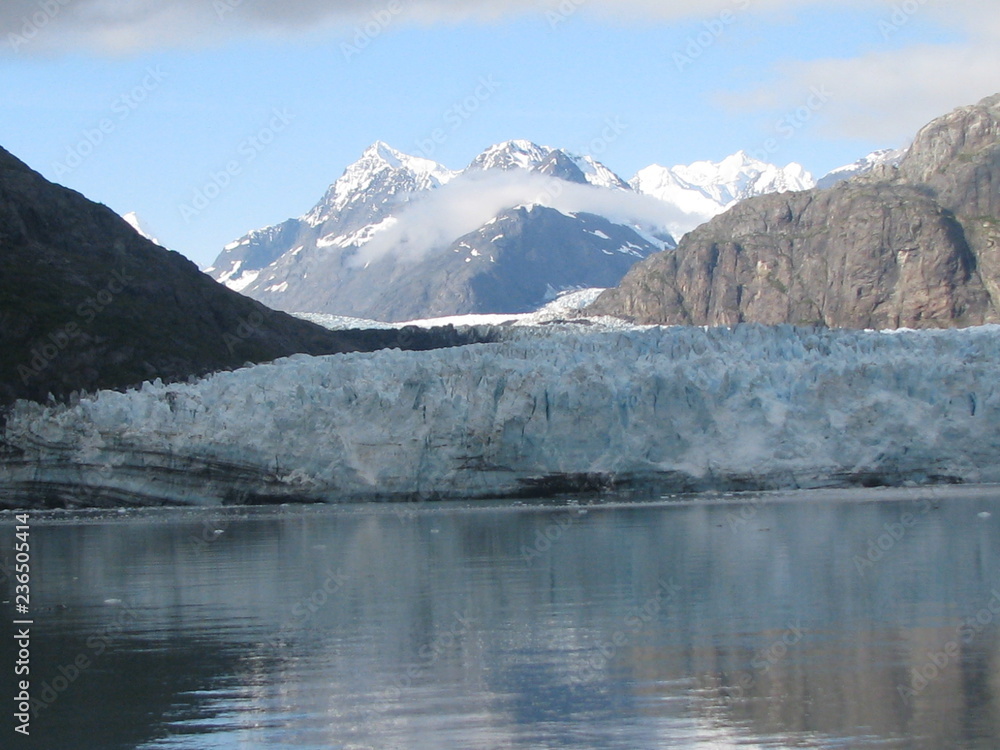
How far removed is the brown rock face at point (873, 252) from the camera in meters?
67.6

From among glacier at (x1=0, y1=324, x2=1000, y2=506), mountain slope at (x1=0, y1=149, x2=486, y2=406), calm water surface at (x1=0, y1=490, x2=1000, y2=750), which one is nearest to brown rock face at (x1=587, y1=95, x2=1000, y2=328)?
mountain slope at (x1=0, y1=149, x2=486, y2=406)

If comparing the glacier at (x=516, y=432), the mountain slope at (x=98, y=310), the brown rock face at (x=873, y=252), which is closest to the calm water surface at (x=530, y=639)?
the glacier at (x=516, y=432)

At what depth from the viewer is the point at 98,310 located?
3669 centimetres

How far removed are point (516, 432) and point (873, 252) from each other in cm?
4852

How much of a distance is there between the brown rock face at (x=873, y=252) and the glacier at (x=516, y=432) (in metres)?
40.0

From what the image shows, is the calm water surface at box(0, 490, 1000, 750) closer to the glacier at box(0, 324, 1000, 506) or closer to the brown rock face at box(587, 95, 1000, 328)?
the glacier at box(0, 324, 1000, 506)

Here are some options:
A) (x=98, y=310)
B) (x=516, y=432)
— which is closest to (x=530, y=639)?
(x=516, y=432)

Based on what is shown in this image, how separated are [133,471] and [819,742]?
22572 millimetres

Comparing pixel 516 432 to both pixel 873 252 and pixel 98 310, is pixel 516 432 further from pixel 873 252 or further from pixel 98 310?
pixel 873 252

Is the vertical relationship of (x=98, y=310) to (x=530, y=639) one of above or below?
above

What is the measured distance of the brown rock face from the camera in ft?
222

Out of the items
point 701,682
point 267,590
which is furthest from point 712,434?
point 701,682

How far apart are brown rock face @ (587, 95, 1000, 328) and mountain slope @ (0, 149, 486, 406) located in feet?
113

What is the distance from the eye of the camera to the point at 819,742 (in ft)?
25.3
